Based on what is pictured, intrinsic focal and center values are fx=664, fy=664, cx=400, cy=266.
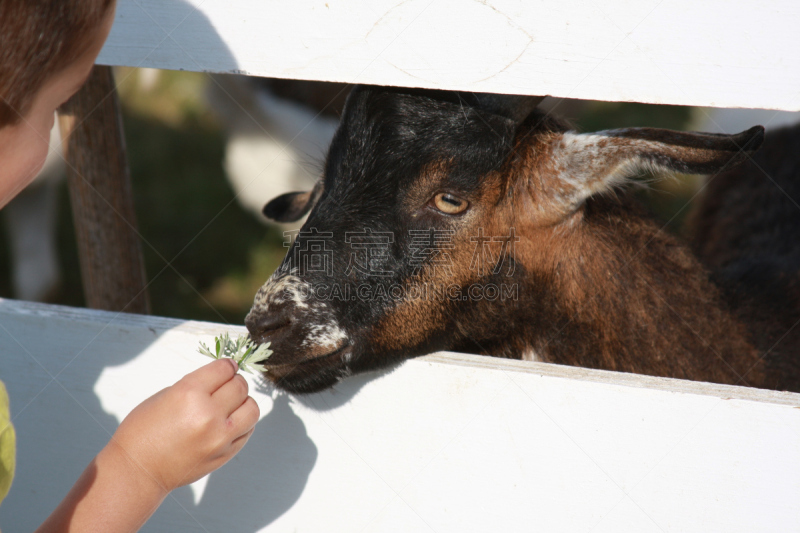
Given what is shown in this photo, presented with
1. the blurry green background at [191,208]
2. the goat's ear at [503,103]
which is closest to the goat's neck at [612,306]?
the goat's ear at [503,103]

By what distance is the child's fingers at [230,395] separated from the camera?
57.8 inches

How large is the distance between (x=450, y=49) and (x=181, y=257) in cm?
449

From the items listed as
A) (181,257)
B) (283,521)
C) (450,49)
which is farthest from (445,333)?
(181,257)

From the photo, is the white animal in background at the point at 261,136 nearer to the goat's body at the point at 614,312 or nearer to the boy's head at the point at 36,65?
the goat's body at the point at 614,312

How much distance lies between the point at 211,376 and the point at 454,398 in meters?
0.59

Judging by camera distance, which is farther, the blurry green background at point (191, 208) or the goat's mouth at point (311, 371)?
the blurry green background at point (191, 208)

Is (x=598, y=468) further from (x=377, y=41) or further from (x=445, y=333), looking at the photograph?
(x=377, y=41)

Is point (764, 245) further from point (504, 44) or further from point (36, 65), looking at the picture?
point (36, 65)

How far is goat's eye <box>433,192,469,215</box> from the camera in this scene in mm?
2064

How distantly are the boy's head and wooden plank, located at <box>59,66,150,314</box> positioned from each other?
1.07 metres

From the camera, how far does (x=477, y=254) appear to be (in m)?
2.11

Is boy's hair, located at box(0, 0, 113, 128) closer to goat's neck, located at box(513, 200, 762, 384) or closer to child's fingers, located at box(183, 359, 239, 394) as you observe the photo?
child's fingers, located at box(183, 359, 239, 394)

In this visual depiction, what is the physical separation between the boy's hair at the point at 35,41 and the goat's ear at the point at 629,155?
136cm

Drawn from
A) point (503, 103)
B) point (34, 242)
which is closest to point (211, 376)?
point (503, 103)
